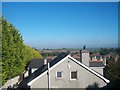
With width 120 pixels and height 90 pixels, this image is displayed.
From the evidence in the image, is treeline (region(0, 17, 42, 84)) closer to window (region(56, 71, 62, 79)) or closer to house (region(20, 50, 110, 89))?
house (region(20, 50, 110, 89))

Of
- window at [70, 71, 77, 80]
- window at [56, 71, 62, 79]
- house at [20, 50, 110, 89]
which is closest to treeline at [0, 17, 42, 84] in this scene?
house at [20, 50, 110, 89]

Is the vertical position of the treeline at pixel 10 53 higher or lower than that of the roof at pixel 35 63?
higher

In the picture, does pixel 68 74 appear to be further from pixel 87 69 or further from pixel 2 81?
pixel 2 81

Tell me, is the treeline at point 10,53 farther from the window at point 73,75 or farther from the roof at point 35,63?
the window at point 73,75

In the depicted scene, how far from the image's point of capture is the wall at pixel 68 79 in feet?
43.5

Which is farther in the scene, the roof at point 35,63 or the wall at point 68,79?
the roof at point 35,63

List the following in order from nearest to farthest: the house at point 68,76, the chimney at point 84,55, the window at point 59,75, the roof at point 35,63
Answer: the house at point 68,76, the window at point 59,75, the chimney at point 84,55, the roof at point 35,63

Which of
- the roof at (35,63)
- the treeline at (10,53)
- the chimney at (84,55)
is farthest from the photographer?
the roof at (35,63)

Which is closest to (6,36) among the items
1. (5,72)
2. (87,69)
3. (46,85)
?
(5,72)

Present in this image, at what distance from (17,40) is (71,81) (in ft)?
30.2

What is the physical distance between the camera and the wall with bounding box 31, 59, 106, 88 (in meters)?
13.2

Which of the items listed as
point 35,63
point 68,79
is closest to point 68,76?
point 68,79

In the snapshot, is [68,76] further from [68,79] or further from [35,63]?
[35,63]

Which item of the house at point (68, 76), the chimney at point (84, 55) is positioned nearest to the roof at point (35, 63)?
the chimney at point (84, 55)
